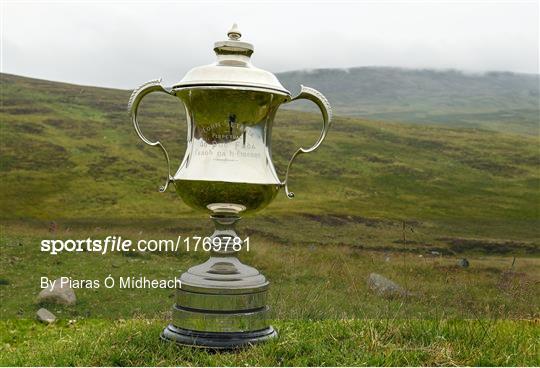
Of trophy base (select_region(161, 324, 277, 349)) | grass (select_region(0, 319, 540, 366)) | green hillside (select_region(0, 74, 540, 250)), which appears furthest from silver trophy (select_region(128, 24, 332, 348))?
green hillside (select_region(0, 74, 540, 250))

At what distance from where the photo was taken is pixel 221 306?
23.4 ft

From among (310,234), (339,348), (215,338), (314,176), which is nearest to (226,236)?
(215,338)

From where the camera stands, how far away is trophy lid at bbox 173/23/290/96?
7066 mm

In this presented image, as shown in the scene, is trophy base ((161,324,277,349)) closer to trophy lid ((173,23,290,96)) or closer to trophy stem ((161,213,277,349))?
trophy stem ((161,213,277,349))

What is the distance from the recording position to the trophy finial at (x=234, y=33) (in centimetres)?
758

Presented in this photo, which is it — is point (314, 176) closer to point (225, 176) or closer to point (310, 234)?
point (310, 234)

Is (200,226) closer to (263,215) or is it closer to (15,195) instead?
(263,215)

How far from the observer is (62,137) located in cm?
7238

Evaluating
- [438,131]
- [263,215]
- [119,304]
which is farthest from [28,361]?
[438,131]

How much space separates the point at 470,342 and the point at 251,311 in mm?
2366

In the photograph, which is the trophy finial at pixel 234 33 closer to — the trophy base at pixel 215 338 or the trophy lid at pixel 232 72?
the trophy lid at pixel 232 72

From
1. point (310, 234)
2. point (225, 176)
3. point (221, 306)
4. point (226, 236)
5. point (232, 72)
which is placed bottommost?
point (310, 234)

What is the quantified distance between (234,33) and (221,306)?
3.11 meters

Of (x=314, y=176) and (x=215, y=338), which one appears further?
(x=314, y=176)
